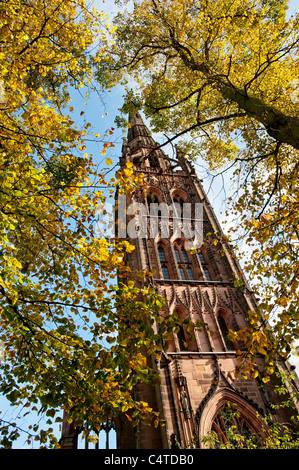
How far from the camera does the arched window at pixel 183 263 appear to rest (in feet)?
58.4

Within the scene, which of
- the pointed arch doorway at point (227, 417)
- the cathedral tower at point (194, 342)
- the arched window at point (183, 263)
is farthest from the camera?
the arched window at point (183, 263)

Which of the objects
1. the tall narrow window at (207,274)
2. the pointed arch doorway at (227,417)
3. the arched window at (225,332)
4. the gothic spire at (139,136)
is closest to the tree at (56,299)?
the pointed arch doorway at (227,417)

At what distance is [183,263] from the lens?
60.8 ft

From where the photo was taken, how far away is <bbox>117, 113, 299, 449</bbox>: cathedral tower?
10.9m

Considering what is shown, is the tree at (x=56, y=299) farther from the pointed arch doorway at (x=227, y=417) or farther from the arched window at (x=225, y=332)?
the arched window at (x=225, y=332)

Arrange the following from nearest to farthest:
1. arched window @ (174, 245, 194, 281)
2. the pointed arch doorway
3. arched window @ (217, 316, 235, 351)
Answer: the pointed arch doorway
arched window @ (217, 316, 235, 351)
arched window @ (174, 245, 194, 281)

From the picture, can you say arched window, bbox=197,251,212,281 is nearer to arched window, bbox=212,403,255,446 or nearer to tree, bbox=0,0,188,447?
arched window, bbox=212,403,255,446

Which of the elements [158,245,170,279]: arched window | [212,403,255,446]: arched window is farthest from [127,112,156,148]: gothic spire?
[212,403,255,446]: arched window

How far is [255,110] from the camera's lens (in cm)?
634

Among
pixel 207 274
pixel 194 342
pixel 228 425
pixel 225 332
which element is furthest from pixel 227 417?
pixel 207 274

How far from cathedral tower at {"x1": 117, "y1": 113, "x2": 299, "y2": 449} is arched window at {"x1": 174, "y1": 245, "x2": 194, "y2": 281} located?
0.06 metres

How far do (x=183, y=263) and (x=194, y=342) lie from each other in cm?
560

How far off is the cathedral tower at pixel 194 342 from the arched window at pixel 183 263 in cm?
6
